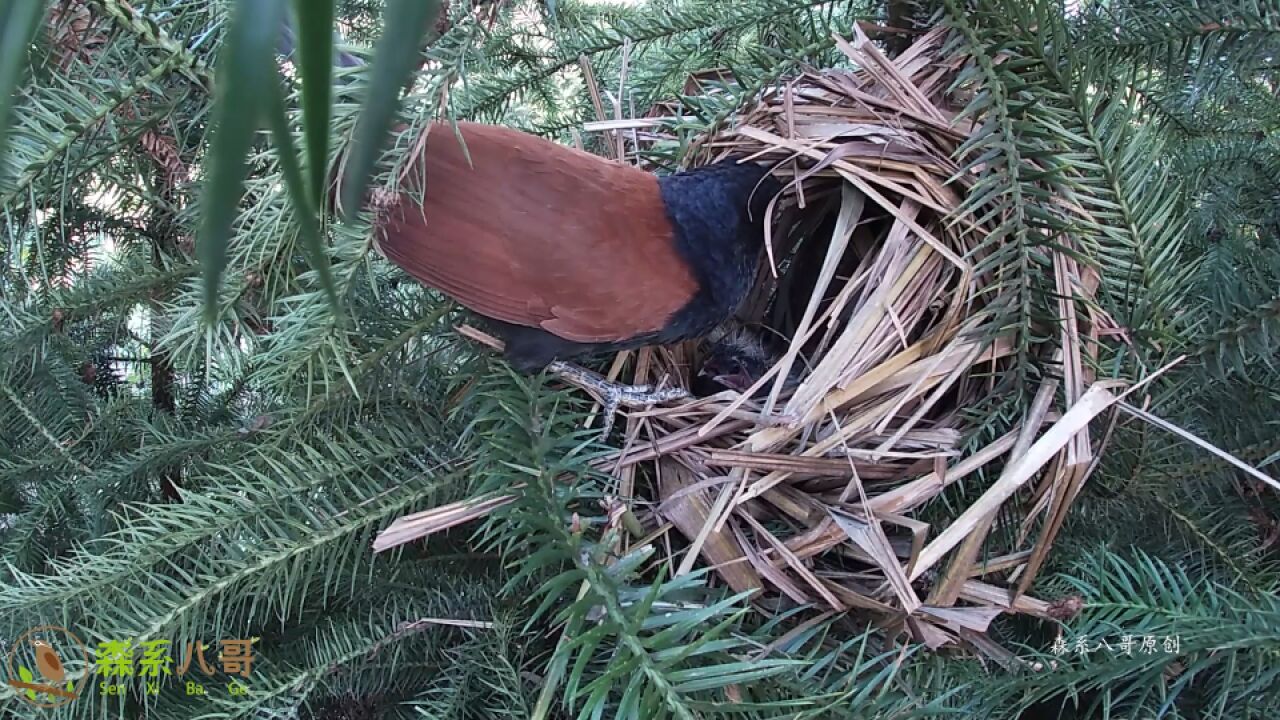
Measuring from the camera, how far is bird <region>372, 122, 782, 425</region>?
0.58m

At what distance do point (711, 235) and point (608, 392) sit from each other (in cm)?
19

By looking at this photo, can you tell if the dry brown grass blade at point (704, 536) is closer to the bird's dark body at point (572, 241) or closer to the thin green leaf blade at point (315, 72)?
the bird's dark body at point (572, 241)

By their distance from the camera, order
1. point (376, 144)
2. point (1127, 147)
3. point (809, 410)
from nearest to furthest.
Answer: point (376, 144) < point (1127, 147) < point (809, 410)

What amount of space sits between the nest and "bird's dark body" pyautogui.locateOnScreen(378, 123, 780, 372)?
5 cm

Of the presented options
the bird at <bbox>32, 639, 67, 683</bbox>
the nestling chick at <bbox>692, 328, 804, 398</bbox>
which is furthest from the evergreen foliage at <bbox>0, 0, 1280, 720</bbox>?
the nestling chick at <bbox>692, 328, 804, 398</bbox>

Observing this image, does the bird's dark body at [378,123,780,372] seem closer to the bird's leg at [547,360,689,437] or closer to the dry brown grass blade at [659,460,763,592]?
the bird's leg at [547,360,689,437]

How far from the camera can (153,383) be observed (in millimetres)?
728

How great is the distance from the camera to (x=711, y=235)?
2.41ft

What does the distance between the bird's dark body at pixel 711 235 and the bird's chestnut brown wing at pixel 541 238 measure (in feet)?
0.04

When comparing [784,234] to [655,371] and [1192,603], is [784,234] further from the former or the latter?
[1192,603]

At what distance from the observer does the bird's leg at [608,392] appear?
24.4 inches

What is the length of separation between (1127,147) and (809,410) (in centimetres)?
25

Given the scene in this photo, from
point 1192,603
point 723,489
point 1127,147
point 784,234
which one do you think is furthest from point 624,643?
point 784,234

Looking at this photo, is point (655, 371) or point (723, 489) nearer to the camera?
point (723, 489)
